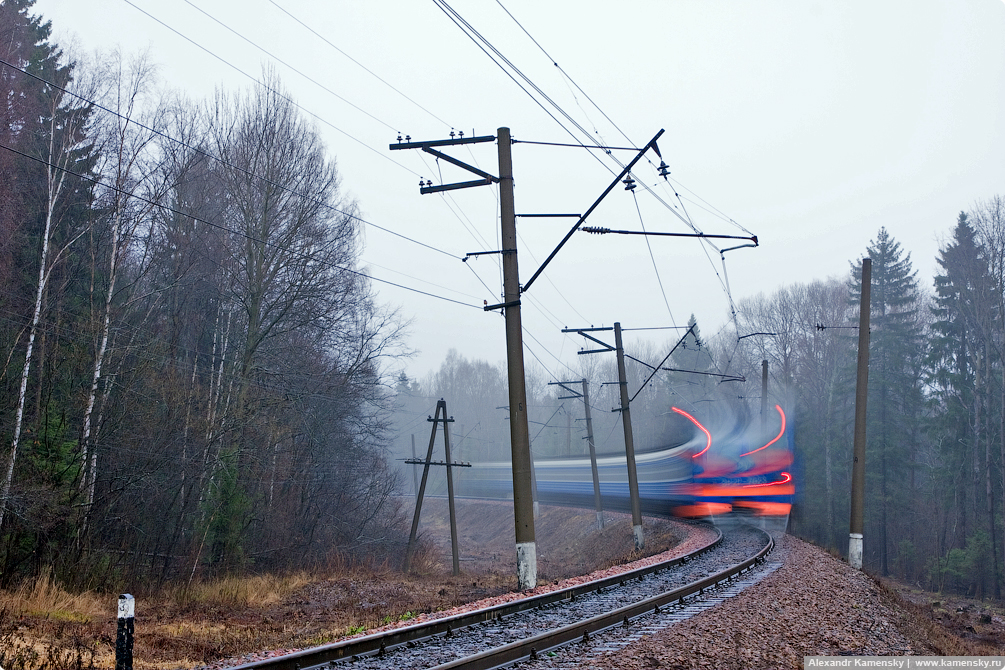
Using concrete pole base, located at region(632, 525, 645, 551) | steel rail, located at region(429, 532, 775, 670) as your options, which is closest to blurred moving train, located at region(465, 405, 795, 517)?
concrete pole base, located at region(632, 525, 645, 551)

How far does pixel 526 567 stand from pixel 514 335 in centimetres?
442

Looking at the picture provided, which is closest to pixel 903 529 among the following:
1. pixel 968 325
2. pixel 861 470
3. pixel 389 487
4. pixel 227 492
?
pixel 968 325

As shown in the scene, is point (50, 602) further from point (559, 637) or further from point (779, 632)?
point (779, 632)

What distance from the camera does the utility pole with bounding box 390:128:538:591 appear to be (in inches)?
560

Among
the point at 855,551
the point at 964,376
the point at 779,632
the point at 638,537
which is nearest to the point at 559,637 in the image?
the point at 779,632

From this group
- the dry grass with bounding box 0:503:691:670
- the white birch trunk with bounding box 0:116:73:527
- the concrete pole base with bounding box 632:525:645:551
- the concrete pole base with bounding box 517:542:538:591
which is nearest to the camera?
the dry grass with bounding box 0:503:691:670

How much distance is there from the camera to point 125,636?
639cm

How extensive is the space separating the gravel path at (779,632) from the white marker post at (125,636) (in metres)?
4.32

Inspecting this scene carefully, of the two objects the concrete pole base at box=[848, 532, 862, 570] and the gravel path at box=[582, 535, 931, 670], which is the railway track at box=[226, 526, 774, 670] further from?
the concrete pole base at box=[848, 532, 862, 570]

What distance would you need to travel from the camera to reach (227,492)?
70.3ft

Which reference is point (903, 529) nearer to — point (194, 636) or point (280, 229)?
point (280, 229)

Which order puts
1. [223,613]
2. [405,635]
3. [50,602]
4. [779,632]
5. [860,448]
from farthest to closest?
1. [860,448]
2. [223,613]
3. [50,602]
4. [779,632]
5. [405,635]

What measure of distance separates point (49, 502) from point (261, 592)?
523 cm

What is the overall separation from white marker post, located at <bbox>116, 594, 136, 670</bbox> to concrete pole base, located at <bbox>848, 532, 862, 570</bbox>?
766 inches
